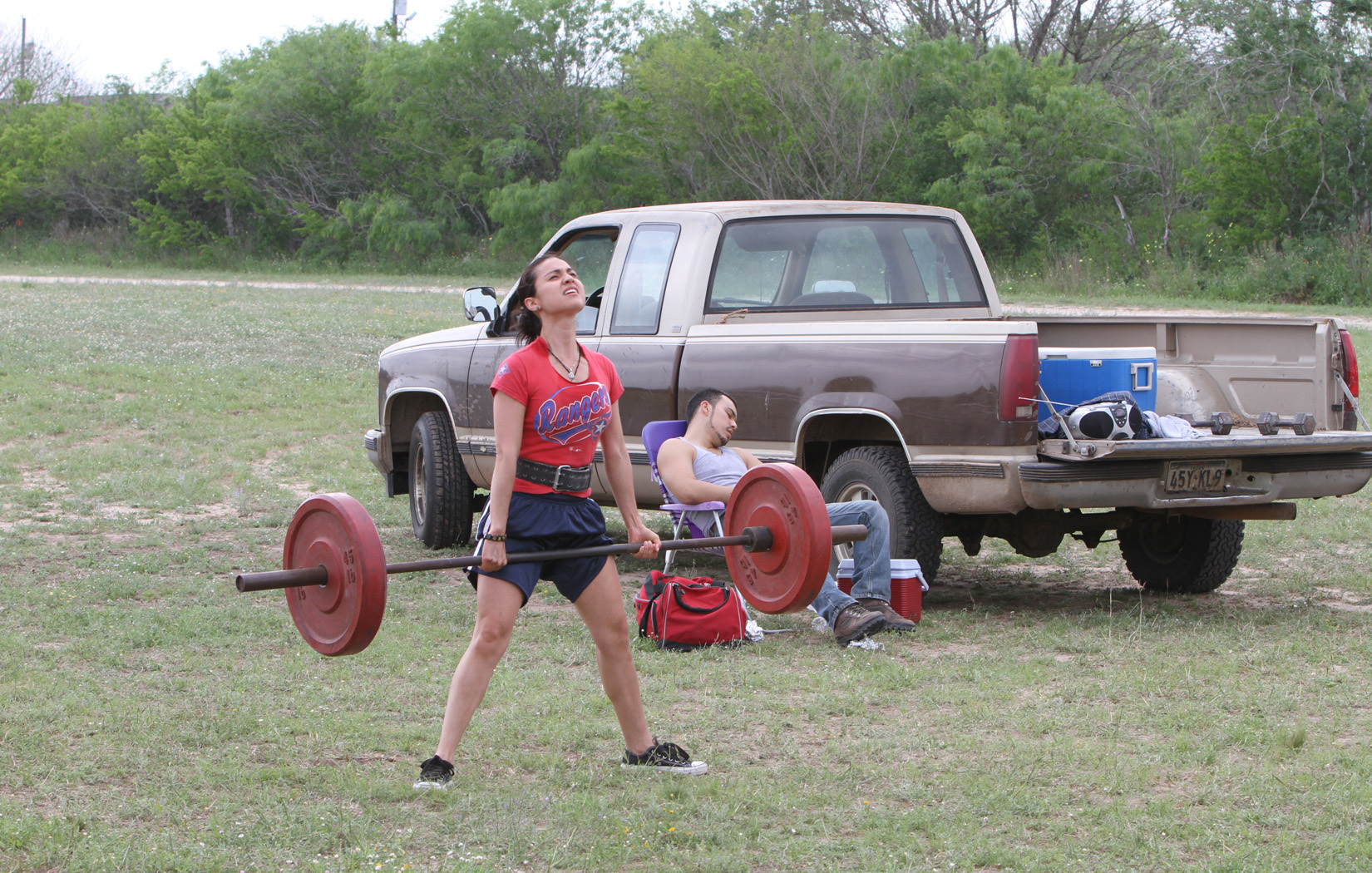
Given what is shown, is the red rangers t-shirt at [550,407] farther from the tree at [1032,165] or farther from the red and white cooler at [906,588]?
the tree at [1032,165]

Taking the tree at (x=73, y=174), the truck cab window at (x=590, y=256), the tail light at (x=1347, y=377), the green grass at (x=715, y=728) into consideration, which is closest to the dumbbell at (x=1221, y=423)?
the tail light at (x=1347, y=377)

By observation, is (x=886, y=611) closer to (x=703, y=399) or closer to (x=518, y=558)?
(x=703, y=399)

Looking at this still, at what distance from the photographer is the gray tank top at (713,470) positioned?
702cm

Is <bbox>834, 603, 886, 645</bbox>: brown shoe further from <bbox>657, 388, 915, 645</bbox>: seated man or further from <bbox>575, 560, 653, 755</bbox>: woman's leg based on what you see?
<bbox>575, 560, 653, 755</bbox>: woman's leg

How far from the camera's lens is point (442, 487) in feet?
29.6

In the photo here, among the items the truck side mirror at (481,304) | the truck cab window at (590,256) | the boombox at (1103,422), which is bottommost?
the boombox at (1103,422)

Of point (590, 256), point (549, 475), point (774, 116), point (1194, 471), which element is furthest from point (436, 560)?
point (774, 116)

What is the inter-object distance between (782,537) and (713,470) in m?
2.30

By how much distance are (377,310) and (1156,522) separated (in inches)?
728

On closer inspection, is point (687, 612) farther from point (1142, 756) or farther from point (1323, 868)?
point (1323, 868)

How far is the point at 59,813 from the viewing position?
166 inches

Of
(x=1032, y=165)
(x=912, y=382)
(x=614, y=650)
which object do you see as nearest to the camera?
(x=614, y=650)

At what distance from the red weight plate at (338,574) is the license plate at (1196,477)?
152 inches

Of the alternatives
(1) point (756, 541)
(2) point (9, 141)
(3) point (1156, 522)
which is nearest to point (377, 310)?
(3) point (1156, 522)
